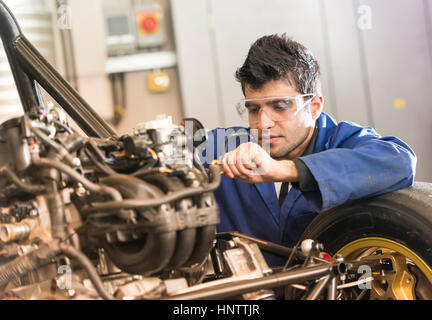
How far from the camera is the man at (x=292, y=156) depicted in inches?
56.1

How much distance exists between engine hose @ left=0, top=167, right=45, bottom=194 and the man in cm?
47

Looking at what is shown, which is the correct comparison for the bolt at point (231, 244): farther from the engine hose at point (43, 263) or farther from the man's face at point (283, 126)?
the man's face at point (283, 126)

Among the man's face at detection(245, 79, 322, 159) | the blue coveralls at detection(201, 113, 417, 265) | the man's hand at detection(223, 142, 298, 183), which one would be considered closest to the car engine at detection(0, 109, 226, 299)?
the man's hand at detection(223, 142, 298, 183)

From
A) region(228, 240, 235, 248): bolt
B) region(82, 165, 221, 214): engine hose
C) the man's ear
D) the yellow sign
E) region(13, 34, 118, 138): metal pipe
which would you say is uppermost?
the yellow sign

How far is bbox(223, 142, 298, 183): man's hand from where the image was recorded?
4.45 ft

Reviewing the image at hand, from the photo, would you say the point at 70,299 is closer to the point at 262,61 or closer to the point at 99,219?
the point at 99,219

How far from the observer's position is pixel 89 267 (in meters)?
1.05

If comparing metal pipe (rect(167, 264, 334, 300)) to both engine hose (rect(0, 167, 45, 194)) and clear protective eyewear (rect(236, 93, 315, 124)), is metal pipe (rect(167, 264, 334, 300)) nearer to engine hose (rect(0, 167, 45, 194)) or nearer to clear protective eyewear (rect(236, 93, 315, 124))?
engine hose (rect(0, 167, 45, 194))

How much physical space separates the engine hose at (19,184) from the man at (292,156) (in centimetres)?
47

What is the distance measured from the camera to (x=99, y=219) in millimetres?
1101

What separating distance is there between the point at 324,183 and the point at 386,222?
0.66ft

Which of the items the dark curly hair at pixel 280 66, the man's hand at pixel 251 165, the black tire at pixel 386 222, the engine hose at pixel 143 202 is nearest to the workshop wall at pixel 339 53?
the dark curly hair at pixel 280 66

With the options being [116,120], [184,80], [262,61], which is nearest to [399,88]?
[184,80]
